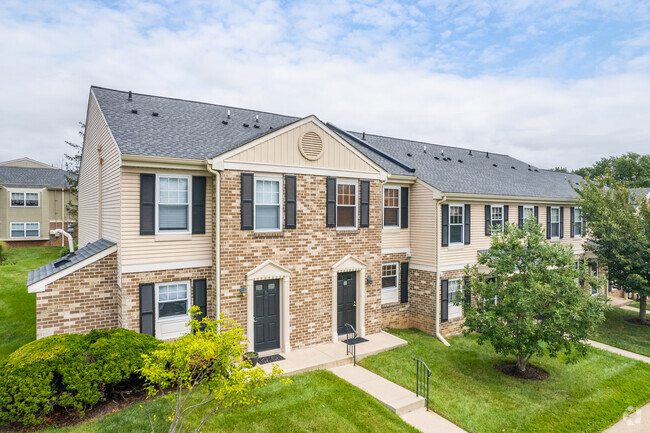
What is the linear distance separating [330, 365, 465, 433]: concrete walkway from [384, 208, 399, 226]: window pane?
6074 millimetres

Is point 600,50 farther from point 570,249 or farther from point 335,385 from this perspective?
point 335,385

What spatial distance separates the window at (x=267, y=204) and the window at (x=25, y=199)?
1279 inches

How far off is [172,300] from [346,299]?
227 inches

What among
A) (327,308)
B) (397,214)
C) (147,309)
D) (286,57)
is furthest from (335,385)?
(286,57)

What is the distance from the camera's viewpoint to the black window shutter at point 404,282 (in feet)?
49.7

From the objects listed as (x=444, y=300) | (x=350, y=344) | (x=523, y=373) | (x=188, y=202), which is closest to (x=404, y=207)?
(x=444, y=300)

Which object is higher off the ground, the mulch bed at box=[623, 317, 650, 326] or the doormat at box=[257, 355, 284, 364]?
the doormat at box=[257, 355, 284, 364]

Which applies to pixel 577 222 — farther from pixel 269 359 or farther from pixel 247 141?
pixel 247 141

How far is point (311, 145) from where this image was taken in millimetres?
11789

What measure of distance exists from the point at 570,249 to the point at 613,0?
24.8 feet

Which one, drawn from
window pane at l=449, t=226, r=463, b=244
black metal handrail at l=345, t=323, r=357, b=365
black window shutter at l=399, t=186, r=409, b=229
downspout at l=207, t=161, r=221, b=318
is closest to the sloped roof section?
downspout at l=207, t=161, r=221, b=318

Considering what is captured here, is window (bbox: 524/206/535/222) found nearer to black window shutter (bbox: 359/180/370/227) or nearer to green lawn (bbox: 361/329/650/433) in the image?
green lawn (bbox: 361/329/650/433)

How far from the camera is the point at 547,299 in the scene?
10.2m

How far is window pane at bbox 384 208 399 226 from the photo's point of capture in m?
14.8
